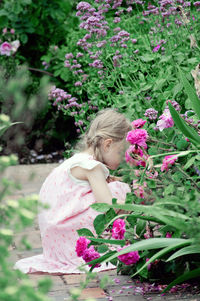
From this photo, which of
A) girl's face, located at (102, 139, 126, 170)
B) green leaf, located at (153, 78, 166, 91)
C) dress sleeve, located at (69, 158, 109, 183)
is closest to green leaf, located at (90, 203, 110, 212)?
dress sleeve, located at (69, 158, 109, 183)

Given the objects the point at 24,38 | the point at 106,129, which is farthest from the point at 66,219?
the point at 24,38

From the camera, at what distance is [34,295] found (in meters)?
0.99

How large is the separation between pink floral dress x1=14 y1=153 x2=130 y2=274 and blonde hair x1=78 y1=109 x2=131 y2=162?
4.2 inches

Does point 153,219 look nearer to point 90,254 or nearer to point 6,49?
point 90,254

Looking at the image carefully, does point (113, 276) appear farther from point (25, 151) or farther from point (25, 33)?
point (25, 33)

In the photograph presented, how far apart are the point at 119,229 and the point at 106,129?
0.90 m

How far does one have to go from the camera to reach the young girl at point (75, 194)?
2.96 meters

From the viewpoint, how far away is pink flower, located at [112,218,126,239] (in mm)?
2389

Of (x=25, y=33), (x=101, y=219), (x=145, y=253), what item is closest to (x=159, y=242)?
(x=145, y=253)

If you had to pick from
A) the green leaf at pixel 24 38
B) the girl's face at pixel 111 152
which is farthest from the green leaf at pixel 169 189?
the green leaf at pixel 24 38

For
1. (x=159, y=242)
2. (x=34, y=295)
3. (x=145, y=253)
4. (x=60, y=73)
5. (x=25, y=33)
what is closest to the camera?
(x=34, y=295)

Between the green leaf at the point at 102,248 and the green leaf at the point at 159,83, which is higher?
the green leaf at the point at 159,83

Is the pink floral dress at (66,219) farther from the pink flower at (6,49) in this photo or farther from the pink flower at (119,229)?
the pink flower at (6,49)

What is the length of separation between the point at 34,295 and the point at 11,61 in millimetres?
5731
